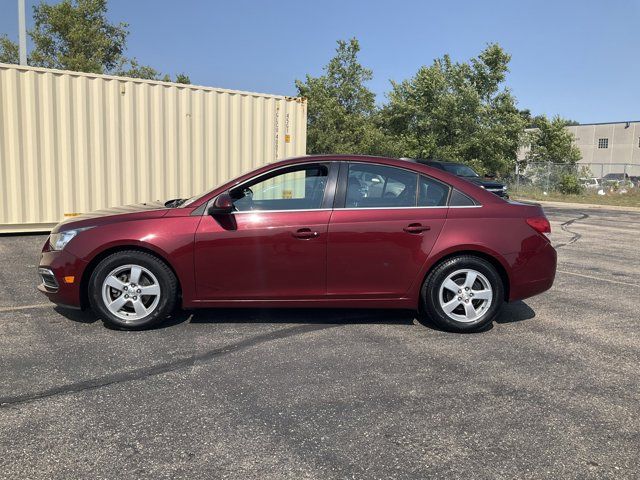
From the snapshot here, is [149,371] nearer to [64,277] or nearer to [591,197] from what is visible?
[64,277]

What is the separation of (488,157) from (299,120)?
22.0 m

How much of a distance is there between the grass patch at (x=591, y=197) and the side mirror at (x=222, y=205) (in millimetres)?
25611

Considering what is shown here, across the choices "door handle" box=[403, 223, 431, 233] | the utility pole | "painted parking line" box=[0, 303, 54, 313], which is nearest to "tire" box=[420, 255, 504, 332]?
"door handle" box=[403, 223, 431, 233]

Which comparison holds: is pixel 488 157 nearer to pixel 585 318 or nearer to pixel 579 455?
pixel 585 318

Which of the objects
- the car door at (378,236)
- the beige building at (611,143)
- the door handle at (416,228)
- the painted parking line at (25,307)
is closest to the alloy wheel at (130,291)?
the painted parking line at (25,307)

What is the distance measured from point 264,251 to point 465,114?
28.6m

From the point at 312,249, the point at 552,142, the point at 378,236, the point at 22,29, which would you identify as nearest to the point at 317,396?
the point at 312,249

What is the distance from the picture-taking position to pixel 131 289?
15.2ft

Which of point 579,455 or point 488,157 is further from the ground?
point 488,157

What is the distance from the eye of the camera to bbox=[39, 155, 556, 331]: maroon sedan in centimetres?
460

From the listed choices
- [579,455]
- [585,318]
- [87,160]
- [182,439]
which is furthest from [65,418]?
[87,160]

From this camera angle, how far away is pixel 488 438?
2.95 meters

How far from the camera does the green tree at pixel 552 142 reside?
36.3 m

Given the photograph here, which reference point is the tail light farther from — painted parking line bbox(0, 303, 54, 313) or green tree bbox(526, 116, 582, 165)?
green tree bbox(526, 116, 582, 165)
